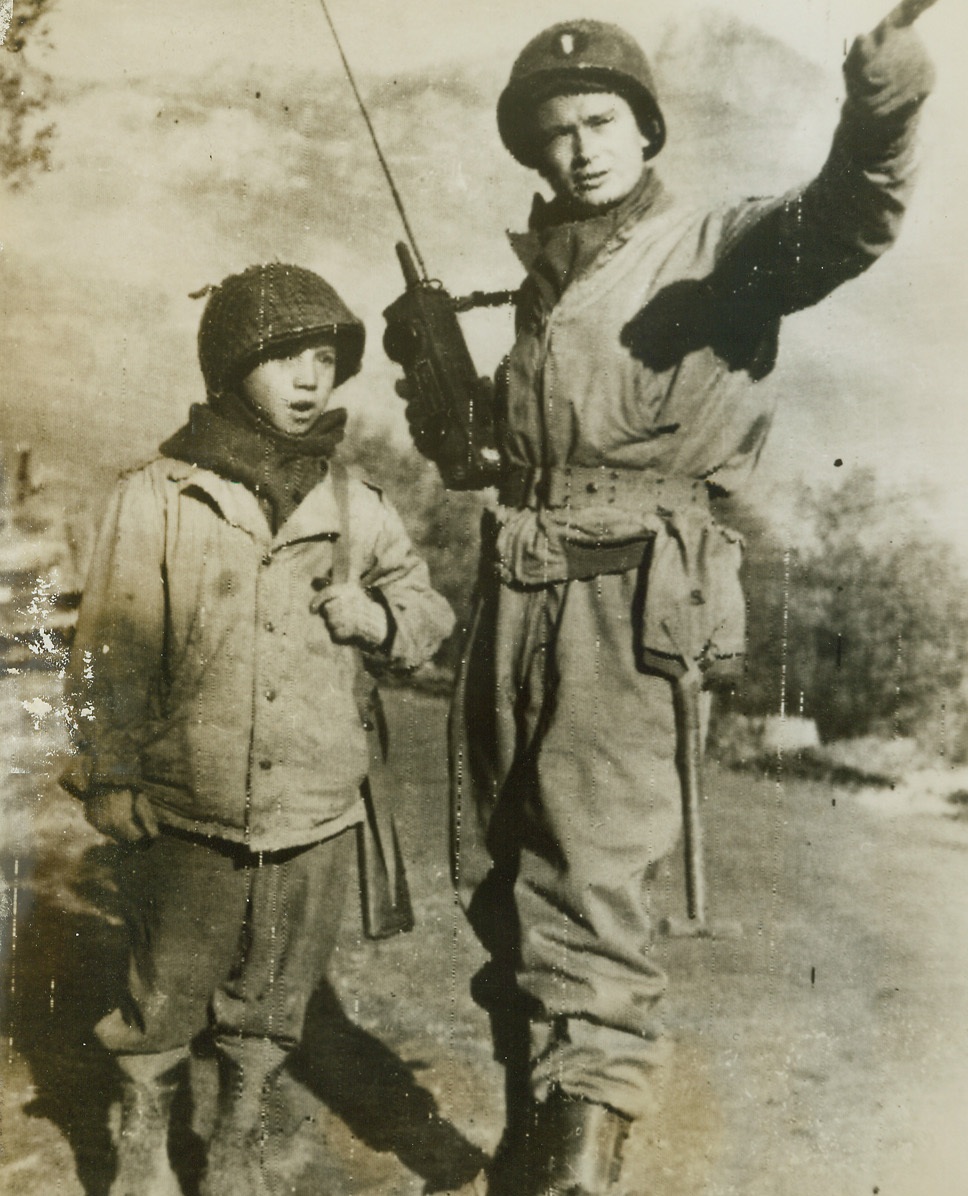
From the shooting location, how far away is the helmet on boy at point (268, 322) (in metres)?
3.71

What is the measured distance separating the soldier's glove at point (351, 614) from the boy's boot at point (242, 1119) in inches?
46.8

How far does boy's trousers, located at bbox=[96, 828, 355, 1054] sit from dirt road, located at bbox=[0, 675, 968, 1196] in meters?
0.16

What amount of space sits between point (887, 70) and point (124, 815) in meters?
2.90

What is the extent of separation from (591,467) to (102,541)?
1468 mm

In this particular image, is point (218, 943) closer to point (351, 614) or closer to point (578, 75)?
point (351, 614)

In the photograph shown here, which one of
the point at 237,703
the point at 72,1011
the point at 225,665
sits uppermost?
the point at 225,665

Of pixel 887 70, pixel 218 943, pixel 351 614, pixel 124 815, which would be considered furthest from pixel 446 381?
pixel 218 943

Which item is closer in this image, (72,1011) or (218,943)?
(218,943)

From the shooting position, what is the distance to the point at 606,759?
11.8 feet

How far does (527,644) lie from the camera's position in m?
3.71

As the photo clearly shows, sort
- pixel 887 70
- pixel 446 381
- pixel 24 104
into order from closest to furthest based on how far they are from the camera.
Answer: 1. pixel 887 70
2. pixel 446 381
3. pixel 24 104

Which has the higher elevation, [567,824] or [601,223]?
[601,223]

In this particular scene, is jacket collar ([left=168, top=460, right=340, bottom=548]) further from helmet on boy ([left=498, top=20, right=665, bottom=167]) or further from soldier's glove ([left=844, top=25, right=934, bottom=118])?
soldier's glove ([left=844, top=25, right=934, bottom=118])

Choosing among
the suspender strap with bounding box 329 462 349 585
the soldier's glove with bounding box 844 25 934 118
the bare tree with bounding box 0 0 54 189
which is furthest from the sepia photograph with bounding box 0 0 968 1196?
the bare tree with bounding box 0 0 54 189
